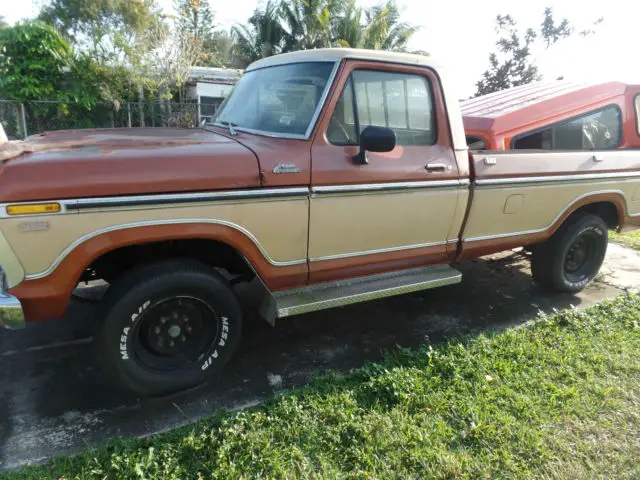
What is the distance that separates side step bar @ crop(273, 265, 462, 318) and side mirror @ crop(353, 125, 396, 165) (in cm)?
106

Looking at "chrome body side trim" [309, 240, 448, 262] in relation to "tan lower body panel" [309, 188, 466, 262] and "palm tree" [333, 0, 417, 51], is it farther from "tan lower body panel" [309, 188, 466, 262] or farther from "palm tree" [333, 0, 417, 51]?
"palm tree" [333, 0, 417, 51]

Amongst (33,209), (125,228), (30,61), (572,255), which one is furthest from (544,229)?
(30,61)

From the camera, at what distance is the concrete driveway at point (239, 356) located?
8.98 feet

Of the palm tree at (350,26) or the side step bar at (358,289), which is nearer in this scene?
the side step bar at (358,289)

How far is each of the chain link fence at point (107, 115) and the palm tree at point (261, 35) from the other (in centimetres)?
831

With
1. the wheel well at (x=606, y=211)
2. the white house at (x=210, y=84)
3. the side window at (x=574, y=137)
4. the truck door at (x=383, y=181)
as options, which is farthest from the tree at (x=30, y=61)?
the wheel well at (x=606, y=211)

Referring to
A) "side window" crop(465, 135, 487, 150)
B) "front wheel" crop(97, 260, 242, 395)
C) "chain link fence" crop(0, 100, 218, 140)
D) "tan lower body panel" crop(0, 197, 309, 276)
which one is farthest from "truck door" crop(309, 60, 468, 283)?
"chain link fence" crop(0, 100, 218, 140)

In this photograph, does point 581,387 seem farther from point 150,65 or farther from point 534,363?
point 150,65

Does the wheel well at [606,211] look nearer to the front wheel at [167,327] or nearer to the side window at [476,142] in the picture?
the side window at [476,142]

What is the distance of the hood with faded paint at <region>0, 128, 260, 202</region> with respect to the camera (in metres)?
2.41

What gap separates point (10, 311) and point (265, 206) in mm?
1517

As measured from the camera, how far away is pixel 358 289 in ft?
11.6

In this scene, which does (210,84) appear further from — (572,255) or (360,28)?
(572,255)

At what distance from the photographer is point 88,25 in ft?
93.9
